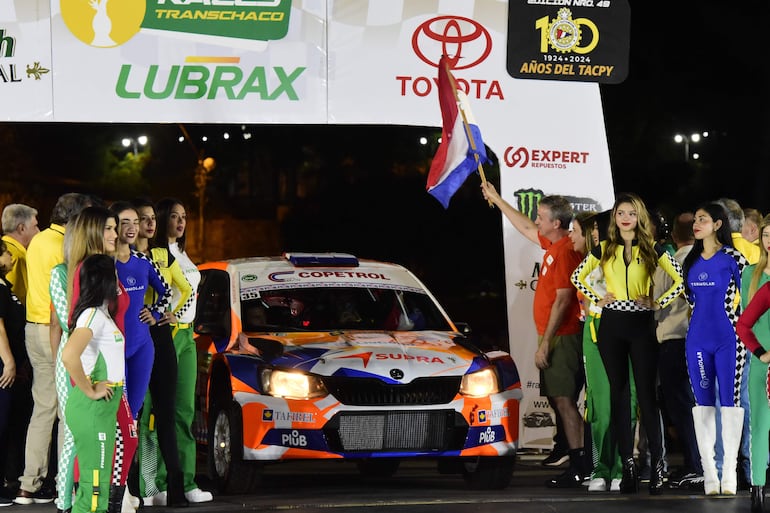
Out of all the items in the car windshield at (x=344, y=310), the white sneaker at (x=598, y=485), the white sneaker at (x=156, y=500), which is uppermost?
the car windshield at (x=344, y=310)

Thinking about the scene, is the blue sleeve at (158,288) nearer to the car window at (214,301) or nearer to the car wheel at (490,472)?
the car window at (214,301)

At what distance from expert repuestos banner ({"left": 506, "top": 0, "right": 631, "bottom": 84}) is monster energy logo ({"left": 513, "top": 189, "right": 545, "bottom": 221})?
3.29ft

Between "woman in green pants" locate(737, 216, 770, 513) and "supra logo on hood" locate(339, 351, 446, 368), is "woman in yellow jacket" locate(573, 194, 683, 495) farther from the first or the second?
"supra logo on hood" locate(339, 351, 446, 368)

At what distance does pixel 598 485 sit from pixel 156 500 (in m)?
3.07

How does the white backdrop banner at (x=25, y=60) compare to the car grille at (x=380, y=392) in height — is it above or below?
above

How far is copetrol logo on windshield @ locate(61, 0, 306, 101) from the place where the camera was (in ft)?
38.5

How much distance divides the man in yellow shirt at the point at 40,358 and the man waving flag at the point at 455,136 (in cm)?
342

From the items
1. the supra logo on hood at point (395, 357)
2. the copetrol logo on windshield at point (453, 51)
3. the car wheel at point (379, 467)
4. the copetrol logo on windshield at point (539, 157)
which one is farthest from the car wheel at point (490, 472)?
the copetrol logo on windshield at point (453, 51)

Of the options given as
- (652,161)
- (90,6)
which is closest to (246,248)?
(652,161)

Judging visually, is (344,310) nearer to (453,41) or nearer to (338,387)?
(338,387)

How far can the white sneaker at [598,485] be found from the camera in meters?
9.84

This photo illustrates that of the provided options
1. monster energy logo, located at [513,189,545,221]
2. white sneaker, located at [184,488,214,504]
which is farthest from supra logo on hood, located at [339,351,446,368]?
monster energy logo, located at [513,189,545,221]

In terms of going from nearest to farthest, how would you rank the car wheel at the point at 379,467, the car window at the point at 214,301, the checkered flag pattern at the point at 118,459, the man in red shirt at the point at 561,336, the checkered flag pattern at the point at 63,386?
the checkered flag pattern at the point at 63,386 → the checkered flag pattern at the point at 118,459 → the man in red shirt at the point at 561,336 → the car window at the point at 214,301 → the car wheel at the point at 379,467

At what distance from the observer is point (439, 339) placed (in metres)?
10.2
